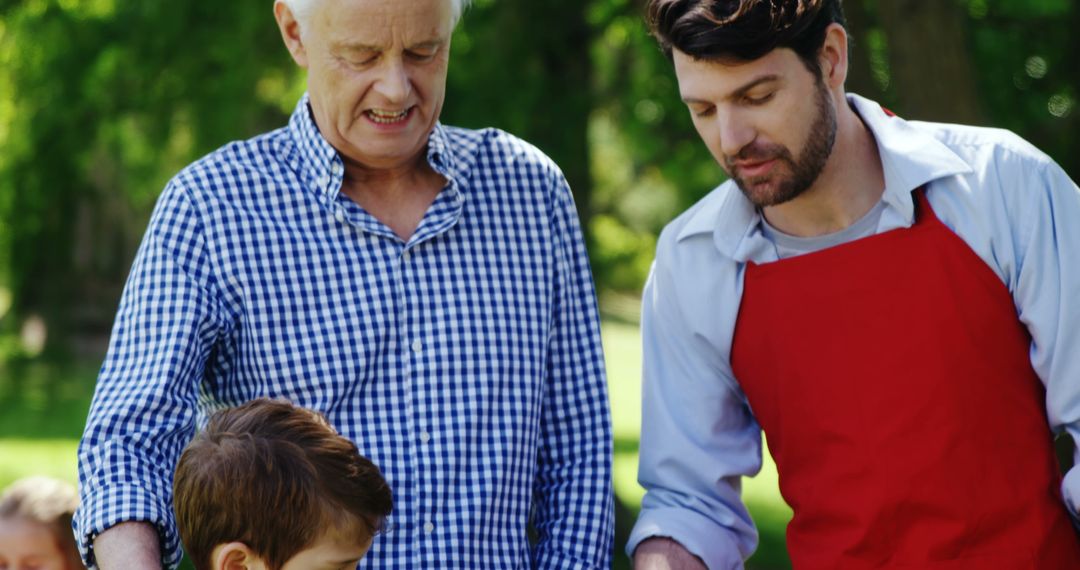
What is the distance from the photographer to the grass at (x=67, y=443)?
6027 millimetres

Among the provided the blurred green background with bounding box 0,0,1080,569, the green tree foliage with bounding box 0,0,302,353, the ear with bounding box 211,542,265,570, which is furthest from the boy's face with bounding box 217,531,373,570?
the green tree foliage with bounding box 0,0,302,353

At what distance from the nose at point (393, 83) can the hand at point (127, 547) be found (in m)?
0.84

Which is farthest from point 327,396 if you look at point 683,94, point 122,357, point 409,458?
point 683,94

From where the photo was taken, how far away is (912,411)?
2568 millimetres

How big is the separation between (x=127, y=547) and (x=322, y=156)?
0.78 meters

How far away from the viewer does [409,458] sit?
255 centimetres

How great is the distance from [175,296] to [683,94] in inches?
39.1

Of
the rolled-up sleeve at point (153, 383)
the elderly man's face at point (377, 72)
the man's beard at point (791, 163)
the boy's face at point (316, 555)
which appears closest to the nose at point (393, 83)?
the elderly man's face at point (377, 72)

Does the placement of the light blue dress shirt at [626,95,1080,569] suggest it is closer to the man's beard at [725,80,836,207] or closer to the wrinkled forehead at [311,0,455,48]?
the man's beard at [725,80,836,207]

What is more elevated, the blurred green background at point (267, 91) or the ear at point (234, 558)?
the blurred green background at point (267, 91)

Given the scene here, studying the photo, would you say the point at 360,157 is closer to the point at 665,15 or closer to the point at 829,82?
the point at 665,15

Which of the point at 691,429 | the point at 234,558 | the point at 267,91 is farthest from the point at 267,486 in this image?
the point at 267,91

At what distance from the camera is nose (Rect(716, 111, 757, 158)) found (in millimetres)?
2623

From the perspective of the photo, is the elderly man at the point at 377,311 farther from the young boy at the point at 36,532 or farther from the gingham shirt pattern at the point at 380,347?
the young boy at the point at 36,532
